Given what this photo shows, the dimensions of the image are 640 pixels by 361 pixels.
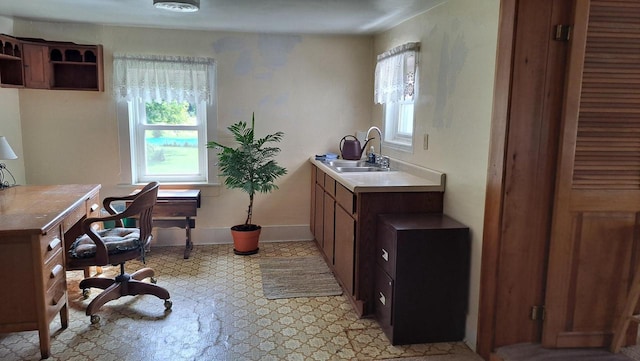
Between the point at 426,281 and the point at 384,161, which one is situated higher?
the point at 384,161

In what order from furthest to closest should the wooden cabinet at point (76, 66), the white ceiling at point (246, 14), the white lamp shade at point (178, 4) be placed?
the wooden cabinet at point (76, 66)
the white ceiling at point (246, 14)
the white lamp shade at point (178, 4)

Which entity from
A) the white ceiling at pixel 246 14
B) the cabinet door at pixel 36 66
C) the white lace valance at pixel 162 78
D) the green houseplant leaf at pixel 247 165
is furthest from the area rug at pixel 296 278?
the cabinet door at pixel 36 66

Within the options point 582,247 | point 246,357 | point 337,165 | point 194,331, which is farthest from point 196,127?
point 582,247

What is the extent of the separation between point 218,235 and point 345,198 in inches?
76.0

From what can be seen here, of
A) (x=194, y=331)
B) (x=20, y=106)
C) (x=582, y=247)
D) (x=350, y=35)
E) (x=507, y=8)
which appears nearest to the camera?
(x=507, y=8)

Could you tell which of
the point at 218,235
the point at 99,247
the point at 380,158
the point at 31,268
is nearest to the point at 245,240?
the point at 218,235

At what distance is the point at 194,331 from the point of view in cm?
274

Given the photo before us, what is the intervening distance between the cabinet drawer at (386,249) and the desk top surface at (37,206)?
182 centimetres

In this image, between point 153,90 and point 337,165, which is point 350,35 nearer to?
point 337,165

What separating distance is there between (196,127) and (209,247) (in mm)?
1202

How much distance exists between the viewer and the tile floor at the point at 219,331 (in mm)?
2486

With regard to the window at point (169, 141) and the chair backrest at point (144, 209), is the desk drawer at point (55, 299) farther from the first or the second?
the window at point (169, 141)

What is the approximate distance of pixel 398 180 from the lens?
10.1 feet

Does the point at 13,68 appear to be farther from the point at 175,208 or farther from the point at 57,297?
the point at 57,297
